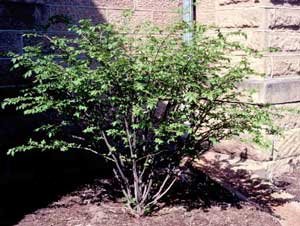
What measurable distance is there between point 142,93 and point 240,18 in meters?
2.35

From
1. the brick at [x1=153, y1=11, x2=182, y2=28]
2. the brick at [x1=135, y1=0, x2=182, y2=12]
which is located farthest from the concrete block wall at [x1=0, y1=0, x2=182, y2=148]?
the brick at [x1=153, y1=11, x2=182, y2=28]

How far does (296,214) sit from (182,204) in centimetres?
110

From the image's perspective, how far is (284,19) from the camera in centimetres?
525

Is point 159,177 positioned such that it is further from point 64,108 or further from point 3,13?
point 3,13

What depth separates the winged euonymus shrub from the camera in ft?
11.1

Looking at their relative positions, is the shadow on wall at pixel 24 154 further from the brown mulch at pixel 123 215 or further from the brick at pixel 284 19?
the brick at pixel 284 19

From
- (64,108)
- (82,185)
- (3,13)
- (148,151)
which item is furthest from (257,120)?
(3,13)

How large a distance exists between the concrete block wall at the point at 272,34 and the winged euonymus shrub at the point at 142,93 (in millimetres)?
1367

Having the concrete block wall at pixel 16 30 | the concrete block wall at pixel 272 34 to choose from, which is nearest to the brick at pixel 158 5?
the concrete block wall at pixel 272 34

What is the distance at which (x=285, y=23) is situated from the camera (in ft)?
17.3

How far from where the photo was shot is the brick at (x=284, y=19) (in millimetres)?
5133

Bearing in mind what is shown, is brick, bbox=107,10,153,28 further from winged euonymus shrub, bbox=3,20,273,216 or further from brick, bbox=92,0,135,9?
winged euonymus shrub, bbox=3,20,273,216

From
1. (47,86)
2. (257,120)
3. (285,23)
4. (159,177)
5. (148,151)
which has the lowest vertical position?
(159,177)

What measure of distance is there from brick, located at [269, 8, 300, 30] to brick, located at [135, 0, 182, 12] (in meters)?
1.31
